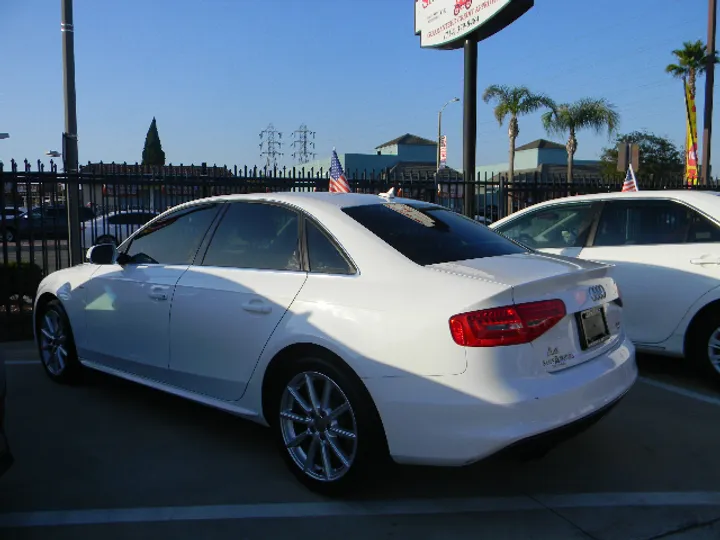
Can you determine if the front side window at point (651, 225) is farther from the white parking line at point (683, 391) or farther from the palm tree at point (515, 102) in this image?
the palm tree at point (515, 102)

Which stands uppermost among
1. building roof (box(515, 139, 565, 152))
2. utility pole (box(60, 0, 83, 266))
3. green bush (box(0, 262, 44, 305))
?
building roof (box(515, 139, 565, 152))

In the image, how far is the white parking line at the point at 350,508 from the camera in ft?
10.3

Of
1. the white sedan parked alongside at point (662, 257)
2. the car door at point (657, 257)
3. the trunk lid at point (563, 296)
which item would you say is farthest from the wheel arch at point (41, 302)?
the car door at point (657, 257)

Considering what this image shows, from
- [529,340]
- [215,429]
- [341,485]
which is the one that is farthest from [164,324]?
[529,340]

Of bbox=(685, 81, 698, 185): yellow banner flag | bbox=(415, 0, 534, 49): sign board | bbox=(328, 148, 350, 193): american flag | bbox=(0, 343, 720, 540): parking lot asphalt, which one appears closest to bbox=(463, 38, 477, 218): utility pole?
bbox=(415, 0, 534, 49): sign board

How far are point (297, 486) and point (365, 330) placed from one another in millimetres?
1082

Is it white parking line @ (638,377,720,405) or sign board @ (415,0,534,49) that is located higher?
sign board @ (415,0,534,49)

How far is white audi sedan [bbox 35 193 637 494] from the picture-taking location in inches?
112

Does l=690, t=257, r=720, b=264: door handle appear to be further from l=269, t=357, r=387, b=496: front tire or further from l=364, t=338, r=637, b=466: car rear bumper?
l=269, t=357, r=387, b=496: front tire

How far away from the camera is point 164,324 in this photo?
13.4 feet

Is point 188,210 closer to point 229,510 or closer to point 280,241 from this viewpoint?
point 280,241

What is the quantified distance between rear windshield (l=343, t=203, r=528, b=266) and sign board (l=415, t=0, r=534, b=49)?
7497mm

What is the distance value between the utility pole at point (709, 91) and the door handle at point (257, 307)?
1692cm

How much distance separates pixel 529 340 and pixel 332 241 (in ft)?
3.93
